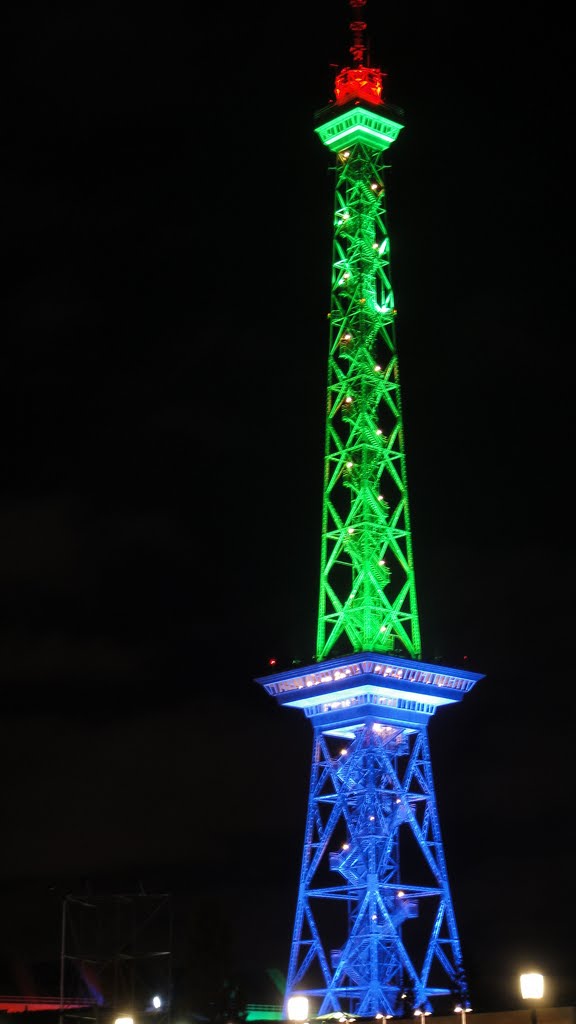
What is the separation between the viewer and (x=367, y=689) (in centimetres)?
11238

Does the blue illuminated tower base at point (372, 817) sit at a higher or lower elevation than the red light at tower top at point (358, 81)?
lower

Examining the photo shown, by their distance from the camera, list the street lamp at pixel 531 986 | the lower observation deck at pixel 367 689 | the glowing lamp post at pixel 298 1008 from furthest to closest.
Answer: the lower observation deck at pixel 367 689 → the glowing lamp post at pixel 298 1008 → the street lamp at pixel 531 986

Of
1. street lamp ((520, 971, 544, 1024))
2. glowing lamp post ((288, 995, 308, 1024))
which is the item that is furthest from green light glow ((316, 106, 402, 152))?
street lamp ((520, 971, 544, 1024))

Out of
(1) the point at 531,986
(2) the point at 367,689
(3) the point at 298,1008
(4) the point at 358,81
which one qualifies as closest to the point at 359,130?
(4) the point at 358,81

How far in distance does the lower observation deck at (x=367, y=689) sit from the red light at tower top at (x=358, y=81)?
37.4 metres

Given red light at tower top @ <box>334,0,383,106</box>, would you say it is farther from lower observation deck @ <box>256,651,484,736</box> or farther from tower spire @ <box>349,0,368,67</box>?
lower observation deck @ <box>256,651,484,736</box>

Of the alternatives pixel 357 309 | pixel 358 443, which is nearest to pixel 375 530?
pixel 358 443

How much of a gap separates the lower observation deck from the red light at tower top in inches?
1471

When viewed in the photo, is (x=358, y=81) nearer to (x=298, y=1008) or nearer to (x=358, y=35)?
(x=358, y=35)

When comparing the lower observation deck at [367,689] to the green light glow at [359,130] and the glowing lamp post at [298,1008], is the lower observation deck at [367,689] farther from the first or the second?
the glowing lamp post at [298,1008]

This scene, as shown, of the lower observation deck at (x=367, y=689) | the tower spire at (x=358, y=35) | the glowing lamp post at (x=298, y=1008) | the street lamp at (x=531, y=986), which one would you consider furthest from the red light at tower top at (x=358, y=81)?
the street lamp at (x=531, y=986)

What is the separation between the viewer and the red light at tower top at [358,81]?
123375 mm

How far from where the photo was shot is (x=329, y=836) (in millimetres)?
114812

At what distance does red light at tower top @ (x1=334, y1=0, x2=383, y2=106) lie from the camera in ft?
405
